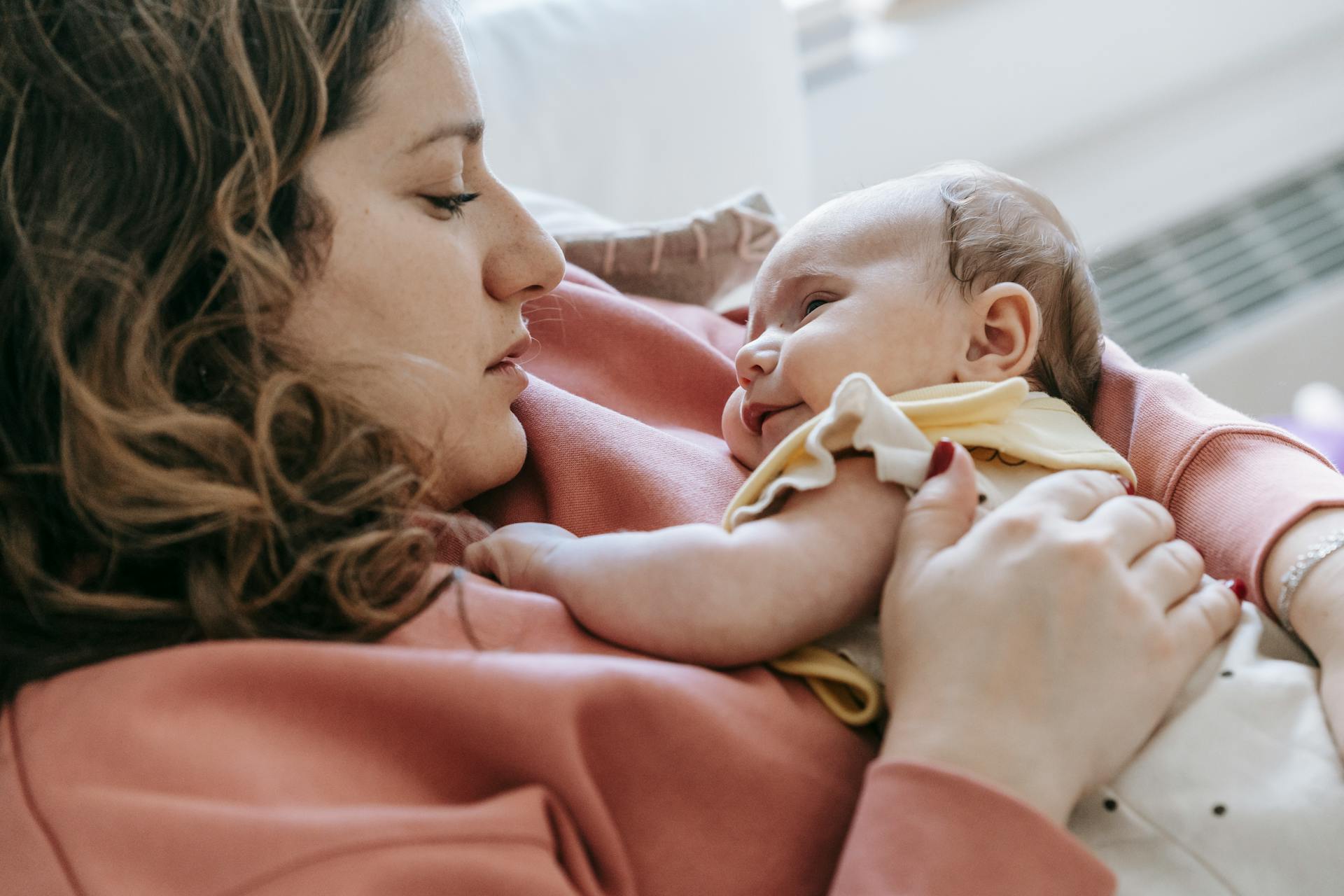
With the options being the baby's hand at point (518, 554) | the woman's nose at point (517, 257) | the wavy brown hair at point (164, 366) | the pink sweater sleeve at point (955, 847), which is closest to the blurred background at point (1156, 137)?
the woman's nose at point (517, 257)


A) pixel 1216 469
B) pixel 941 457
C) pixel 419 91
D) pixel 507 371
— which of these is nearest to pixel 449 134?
pixel 419 91

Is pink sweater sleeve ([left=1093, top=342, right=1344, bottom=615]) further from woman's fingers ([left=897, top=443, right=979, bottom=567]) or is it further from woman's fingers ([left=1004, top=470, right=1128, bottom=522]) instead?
woman's fingers ([left=897, top=443, right=979, bottom=567])

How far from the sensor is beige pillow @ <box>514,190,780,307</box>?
1.32 meters

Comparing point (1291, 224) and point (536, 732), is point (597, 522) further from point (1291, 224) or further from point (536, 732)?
point (1291, 224)

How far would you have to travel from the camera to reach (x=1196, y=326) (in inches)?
89.7

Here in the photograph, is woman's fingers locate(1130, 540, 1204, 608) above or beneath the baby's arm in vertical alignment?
beneath

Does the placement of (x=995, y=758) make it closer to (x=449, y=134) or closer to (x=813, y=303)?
(x=813, y=303)

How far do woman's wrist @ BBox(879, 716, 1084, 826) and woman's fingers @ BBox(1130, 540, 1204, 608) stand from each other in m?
0.17

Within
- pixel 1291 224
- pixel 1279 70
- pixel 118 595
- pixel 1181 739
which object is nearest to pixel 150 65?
pixel 118 595

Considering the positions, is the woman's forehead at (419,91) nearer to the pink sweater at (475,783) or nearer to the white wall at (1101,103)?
the pink sweater at (475,783)

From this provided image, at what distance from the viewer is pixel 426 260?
85 cm

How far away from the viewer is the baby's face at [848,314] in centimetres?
94

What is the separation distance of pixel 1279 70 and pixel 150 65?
2655 millimetres

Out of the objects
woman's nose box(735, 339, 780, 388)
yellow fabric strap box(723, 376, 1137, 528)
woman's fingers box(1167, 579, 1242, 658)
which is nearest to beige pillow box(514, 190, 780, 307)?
woman's nose box(735, 339, 780, 388)
